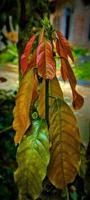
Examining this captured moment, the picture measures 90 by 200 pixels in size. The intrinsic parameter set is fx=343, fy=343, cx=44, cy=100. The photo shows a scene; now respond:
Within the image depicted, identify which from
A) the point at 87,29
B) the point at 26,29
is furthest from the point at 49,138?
the point at 87,29

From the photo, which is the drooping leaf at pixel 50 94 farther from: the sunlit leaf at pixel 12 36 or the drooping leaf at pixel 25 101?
the sunlit leaf at pixel 12 36

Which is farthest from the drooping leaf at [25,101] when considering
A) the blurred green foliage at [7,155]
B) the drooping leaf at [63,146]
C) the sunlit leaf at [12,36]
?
the sunlit leaf at [12,36]

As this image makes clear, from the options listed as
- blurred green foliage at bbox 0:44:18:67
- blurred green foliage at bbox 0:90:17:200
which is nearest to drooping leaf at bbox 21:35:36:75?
blurred green foliage at bbox 0:90:17:200

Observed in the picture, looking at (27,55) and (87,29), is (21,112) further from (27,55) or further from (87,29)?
(87,29)

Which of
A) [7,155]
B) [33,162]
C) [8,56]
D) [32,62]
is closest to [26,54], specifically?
[32,62]

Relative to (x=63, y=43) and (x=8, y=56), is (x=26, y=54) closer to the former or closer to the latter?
(x=63, y=43)
